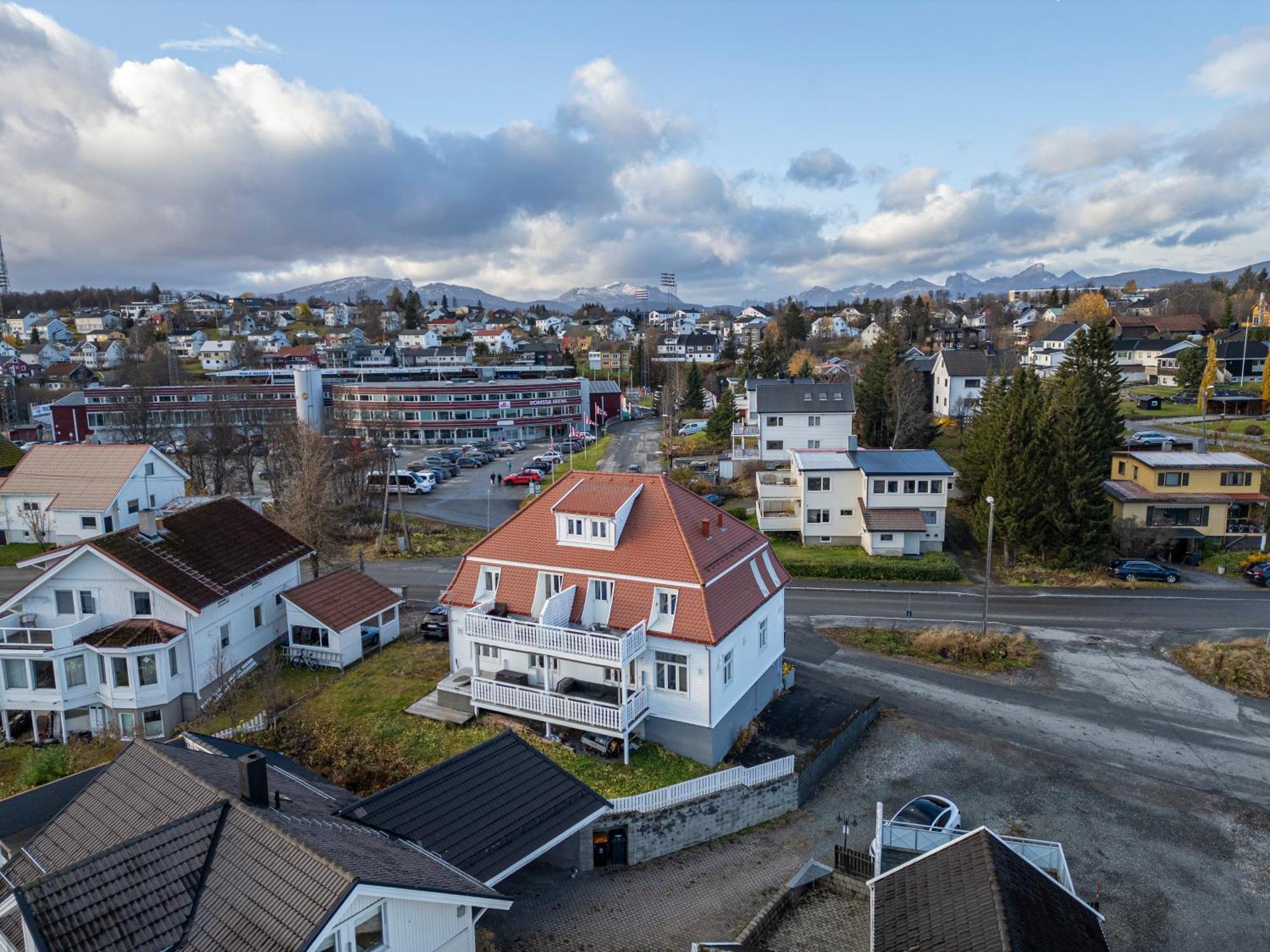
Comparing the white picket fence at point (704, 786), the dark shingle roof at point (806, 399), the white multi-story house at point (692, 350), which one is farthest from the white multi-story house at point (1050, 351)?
the white picket fence at point (704, 786)

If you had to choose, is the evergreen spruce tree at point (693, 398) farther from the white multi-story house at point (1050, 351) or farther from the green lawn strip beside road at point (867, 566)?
the green lawn strip beside road at point (867, 566)

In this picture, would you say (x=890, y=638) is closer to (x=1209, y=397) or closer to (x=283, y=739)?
(x=283, y=739)

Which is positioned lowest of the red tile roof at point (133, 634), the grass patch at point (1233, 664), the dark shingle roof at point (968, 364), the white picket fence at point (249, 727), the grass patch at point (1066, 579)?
the grass patch at point (1233, 664)

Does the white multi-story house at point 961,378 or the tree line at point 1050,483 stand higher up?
the white multi-story house at point 961,378

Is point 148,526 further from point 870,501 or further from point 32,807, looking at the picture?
point 870,501

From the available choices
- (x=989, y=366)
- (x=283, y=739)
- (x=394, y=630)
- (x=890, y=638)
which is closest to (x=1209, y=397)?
(x=989, y=366)
